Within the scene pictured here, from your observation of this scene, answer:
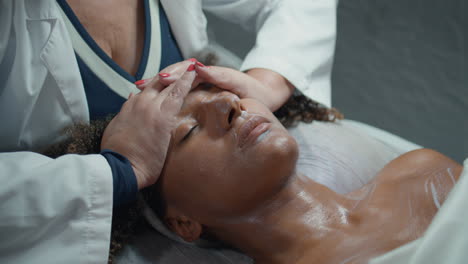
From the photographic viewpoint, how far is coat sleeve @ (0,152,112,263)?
2.50 ft

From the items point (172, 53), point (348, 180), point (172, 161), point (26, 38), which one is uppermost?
point (26, 38)

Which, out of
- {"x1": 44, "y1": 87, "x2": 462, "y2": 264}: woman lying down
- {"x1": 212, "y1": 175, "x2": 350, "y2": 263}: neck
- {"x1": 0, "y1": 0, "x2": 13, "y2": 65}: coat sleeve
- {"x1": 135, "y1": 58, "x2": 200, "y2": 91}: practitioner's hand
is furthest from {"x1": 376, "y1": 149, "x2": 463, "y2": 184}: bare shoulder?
{"x1": 0, "y1": 0, "x2": 13, "y2": 65}: coat sleeve

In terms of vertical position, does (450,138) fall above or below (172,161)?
below

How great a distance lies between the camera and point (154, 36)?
111cm

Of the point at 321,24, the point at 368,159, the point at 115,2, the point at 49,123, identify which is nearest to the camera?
the point at 49,123

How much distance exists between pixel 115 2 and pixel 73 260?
627mm

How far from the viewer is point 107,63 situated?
997mm

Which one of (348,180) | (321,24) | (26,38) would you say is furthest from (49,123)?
(321,24)

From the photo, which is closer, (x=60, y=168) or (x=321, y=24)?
(x=60, y=168)

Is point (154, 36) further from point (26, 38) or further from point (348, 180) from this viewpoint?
point (348, 180)

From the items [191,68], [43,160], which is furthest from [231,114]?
[43,160]

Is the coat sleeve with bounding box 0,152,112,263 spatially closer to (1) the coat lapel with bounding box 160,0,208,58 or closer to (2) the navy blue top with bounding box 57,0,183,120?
(2) the navy blue top with bounding box 57,0,183,120

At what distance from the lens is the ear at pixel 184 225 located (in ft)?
3.04

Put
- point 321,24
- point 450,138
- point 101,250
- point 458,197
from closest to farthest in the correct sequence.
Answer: point 458,197, point 101,250, point 321,24, point 450,138
